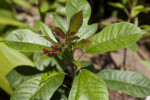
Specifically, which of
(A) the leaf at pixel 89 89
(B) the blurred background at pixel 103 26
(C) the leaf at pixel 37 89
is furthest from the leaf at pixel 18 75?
(A) the leaf at pixel 89 89

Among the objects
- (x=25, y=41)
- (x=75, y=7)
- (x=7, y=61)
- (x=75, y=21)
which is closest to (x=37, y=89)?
(x=25, y=41)

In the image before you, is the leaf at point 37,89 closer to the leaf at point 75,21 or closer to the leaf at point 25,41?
the leaf at point 25,41

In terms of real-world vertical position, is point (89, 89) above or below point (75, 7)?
below

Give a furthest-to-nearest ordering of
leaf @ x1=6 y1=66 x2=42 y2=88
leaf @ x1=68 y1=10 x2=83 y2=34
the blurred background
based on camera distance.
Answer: the blurred background
leaf @ x1=6 y1=66 x2=42 y2=88
leaf @ x1=68 y1=10 x2=83 y2=34

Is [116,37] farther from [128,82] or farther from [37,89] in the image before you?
[37,89]

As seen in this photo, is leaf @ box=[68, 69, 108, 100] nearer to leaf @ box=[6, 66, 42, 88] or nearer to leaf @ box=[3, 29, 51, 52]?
leaf @ box=[3, 29, 51, 52]

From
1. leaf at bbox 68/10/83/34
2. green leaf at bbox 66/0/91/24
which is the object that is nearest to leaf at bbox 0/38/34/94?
green leaf at bbox 66/0/91/24
